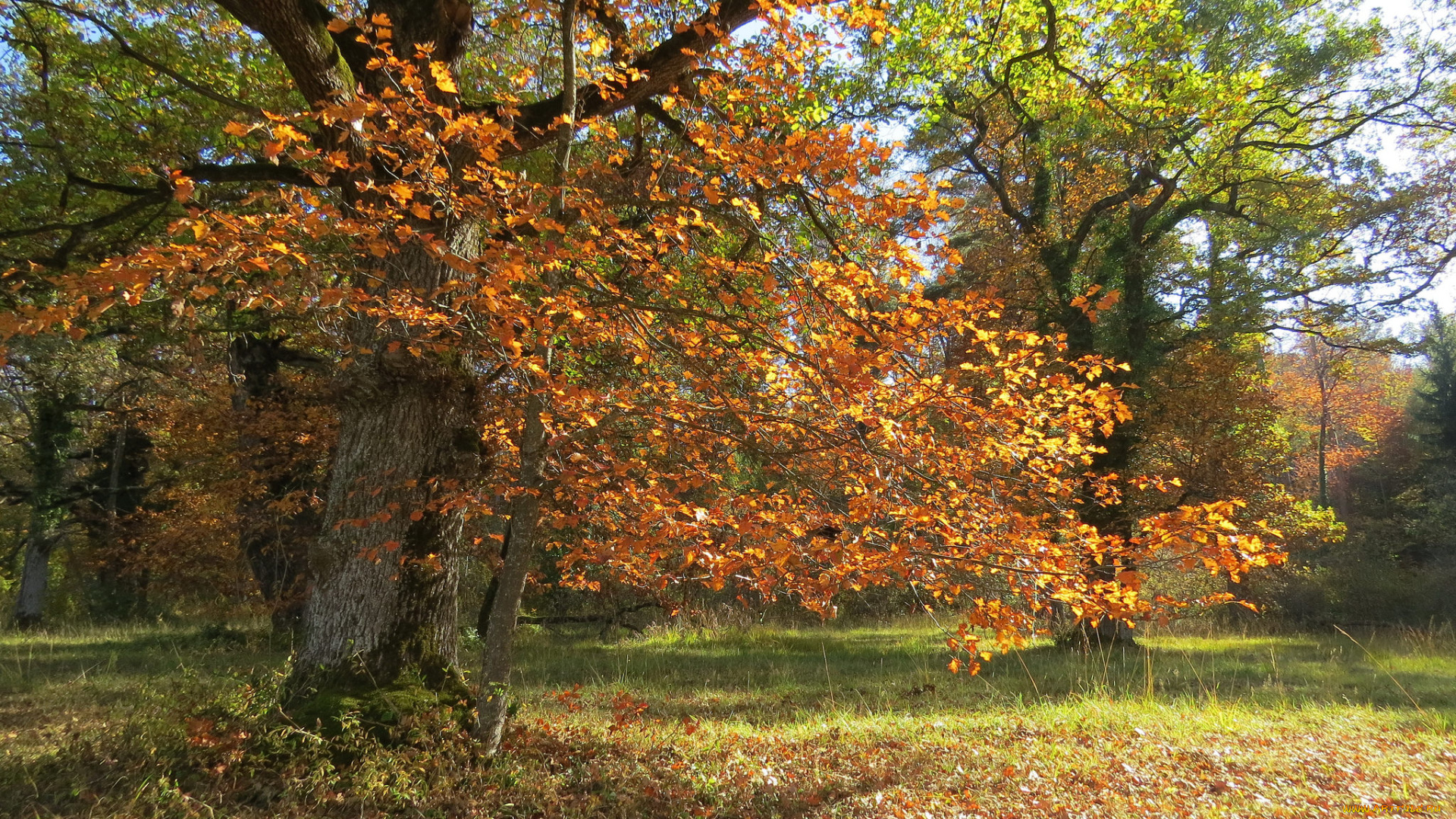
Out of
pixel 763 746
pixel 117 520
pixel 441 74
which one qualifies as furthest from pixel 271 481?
pixel 441 74

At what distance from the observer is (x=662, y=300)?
5082mm

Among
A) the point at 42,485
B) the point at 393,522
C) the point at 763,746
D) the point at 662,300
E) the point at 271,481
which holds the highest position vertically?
the point at 662,300

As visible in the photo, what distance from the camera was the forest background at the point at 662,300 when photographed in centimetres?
376

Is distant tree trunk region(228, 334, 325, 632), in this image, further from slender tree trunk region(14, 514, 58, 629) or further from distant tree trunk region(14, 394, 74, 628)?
slender tree trunk region(14, 514, 58, 629)

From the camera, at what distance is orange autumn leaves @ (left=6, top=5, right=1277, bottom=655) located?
11.2 feet

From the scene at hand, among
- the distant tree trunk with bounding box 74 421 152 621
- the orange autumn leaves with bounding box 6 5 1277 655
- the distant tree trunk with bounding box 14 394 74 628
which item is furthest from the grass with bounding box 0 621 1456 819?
the distant tree trunk with bounding box 14 394 74 628

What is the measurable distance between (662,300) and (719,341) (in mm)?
810

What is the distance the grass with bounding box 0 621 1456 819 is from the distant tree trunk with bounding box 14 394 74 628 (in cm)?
673

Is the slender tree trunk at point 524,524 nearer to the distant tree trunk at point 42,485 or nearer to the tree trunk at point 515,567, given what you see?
the tree trunk at point 515,567

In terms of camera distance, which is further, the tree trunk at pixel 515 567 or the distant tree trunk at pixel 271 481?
the distant tree trunk at pixel 271 481

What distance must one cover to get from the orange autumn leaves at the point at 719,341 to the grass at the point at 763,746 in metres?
1.36

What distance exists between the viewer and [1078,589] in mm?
3607

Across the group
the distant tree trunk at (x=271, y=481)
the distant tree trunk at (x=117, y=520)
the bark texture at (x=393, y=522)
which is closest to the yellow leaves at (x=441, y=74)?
the bark texture at (x=393, y=522)

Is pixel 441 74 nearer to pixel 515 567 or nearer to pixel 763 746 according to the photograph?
pixel 515 567
